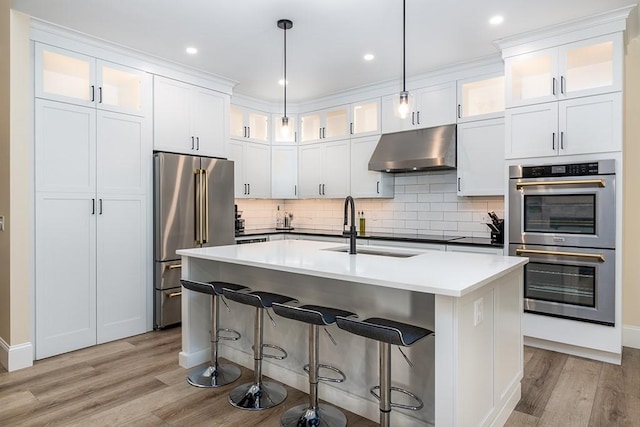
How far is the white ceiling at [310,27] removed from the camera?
2.99 metres

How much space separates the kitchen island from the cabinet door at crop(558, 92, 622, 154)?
1503 mm

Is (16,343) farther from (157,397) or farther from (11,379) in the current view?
(157,397)

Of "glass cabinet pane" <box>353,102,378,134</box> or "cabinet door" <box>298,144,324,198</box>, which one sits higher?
"glass cabinet pane" <box>353,102,378,134</box>

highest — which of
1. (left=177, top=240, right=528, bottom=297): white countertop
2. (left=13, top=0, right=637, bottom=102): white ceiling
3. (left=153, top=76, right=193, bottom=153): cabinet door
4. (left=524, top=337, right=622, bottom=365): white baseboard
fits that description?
(left=13, top=0, right=637, bottom=102): white ceiling

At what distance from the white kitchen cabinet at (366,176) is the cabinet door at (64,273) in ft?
9.90

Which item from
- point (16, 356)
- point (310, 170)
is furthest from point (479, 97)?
point (16, 356)

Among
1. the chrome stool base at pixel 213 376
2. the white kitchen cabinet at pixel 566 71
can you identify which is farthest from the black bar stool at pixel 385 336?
the white kitchen cabinet at pixel 566 71

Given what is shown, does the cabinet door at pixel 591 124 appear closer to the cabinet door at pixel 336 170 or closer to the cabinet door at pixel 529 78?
the cabinet door at pixel 529 78

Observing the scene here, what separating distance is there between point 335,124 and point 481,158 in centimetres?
225

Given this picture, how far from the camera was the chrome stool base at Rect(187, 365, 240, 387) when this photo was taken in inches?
112

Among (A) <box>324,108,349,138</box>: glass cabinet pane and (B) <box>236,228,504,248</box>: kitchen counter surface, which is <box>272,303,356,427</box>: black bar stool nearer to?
(B) <box>236,228,504,248</box>: kitchen counter surface

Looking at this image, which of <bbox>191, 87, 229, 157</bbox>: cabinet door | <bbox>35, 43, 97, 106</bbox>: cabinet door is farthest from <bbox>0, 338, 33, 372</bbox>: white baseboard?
<bbox>191, 87, 229, 157</bbox>: cabinet door

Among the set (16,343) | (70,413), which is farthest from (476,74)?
(16,343)

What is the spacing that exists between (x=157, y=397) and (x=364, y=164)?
11.5ft
